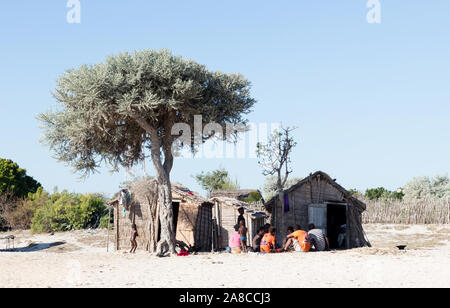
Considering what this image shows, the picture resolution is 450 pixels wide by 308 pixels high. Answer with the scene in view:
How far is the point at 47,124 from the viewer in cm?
2156

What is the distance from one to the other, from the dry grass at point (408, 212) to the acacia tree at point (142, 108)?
21.1 metres

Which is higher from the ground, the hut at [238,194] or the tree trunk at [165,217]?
the hut at [238,194]

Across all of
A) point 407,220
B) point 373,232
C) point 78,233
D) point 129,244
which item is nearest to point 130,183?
point 129,244

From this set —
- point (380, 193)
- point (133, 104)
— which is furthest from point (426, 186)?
point (133, 104)

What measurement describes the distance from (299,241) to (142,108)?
8.00 metres

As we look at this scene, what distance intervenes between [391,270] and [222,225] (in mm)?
11096

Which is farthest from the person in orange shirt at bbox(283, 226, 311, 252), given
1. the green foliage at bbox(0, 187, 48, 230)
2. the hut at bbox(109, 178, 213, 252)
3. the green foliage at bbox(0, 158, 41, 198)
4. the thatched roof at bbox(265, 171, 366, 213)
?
the green foliage at bbox(0, 158, 41, 198)

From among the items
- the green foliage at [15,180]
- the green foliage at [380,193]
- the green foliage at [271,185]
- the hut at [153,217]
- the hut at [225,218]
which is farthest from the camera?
the green foliage at [271,185]

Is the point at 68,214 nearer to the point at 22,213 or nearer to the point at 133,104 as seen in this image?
the point at 22,213

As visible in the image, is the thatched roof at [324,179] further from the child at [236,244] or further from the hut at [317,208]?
the child at [236,244]

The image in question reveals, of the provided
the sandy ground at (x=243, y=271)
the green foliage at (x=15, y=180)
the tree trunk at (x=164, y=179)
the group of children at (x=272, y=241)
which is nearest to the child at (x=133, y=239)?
the tree trunk at (x=164, y=179)

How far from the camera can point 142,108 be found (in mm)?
19891

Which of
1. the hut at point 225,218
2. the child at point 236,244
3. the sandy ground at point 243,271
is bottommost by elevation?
the sandy ground at point 243,271

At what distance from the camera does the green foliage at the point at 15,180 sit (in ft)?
158
